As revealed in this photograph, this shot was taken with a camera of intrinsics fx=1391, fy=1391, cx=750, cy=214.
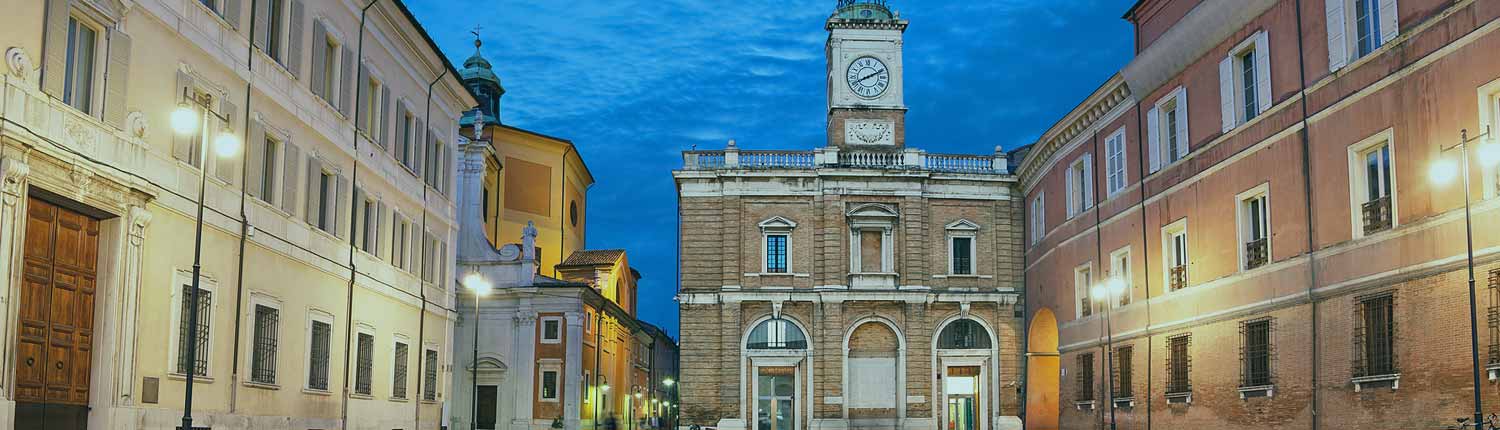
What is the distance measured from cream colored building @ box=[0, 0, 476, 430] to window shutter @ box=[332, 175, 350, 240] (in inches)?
2.4

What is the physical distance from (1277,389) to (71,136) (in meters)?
22.5

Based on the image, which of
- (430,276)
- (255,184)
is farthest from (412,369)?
(255,184)

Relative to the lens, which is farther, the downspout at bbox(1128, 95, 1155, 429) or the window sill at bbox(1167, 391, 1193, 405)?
the downspout at bbox(1128, 95, 1155, 429)

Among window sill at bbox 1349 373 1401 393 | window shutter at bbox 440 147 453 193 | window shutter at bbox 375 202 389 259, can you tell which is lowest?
window sill at bbox 1349 373 1401 393

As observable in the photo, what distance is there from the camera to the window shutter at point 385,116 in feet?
100

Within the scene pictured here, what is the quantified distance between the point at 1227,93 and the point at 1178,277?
5.05 metres

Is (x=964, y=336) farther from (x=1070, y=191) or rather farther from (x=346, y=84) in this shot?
(x=346, y=84)

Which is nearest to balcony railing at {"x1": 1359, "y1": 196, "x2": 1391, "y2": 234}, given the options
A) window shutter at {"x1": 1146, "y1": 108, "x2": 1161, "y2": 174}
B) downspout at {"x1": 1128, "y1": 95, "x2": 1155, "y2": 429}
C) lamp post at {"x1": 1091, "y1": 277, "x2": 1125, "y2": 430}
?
lamp post at {"x1": 1091, "y1": 277, "x2": 1125, "y2": 430}

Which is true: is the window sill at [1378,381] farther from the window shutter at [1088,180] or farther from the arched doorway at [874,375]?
the arched doorway at [874,375]

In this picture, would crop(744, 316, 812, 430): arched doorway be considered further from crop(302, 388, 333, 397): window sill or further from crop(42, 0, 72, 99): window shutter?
crop(42, 0, 72, 99): window shutter

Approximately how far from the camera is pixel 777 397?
56.0 m

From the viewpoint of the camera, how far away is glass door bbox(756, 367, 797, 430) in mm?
56000

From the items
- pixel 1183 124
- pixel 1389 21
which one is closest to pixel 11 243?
pixel 1389 21

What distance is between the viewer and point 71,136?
17078mm
